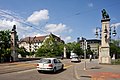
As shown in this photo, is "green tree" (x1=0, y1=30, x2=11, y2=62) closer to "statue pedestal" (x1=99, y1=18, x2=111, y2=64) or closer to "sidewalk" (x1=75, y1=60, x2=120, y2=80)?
"statue pedestal" (x1=99, y1=18, x2=111, y2=64)

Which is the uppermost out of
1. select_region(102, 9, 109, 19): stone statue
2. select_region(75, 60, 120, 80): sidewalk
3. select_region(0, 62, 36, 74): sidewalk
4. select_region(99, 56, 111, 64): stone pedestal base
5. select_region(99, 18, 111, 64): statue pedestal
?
select_region(102, 9, 109, 19): stone statue

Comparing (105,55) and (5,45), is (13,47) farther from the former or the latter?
(105,55)

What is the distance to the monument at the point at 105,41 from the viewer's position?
39.8m

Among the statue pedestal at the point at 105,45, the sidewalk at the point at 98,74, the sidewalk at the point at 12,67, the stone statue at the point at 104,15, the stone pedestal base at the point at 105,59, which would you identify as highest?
the stone statue at the point at 104,15

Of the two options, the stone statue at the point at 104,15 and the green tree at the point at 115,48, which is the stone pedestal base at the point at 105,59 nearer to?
the stone statue at the point at 104,15

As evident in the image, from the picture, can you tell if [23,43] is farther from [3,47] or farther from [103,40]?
[103,40]

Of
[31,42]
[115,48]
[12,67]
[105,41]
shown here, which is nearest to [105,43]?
[105,41]

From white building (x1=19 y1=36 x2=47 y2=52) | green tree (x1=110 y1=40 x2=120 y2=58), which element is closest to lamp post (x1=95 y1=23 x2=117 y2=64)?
green tree (x1=110 y1=40 x2=120 y2=58)

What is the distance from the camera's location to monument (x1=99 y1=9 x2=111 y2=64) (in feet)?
130

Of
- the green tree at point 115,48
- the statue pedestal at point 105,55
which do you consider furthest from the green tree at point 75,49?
the statue pedestal at point 105,55

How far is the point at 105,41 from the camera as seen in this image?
4028cm

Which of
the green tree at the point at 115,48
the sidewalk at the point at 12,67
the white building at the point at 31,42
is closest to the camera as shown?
the sidewalk at the point at 12,67

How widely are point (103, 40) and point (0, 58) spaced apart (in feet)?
80.8

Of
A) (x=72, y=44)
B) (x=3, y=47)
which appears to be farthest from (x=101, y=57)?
(x=72, y=44)
